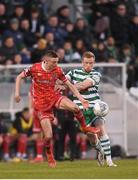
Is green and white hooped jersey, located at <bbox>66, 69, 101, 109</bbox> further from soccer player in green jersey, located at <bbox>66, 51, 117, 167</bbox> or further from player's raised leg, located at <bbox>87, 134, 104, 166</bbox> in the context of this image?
player's raised leg, located at <bbox>87, 134, 104, 166</bbox>

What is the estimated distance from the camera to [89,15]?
99.0 ft

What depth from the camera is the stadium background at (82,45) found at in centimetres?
2531

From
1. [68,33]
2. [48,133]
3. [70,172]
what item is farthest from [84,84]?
[68,33]

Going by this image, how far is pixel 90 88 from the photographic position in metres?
18.3

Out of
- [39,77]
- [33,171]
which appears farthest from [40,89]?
[33,171]

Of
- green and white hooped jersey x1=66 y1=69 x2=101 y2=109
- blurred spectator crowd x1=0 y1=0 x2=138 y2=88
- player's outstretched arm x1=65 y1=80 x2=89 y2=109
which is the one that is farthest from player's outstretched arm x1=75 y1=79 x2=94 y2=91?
blurred spectator crowd x1=0 y1=0 x2=138 y2=88

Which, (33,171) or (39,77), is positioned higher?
(39,77)

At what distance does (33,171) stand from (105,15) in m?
12.6

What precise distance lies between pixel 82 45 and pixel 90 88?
8.80 m

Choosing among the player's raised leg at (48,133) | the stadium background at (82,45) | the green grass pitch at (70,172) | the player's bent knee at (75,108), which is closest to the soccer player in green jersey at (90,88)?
the player's bent knee at (75,108)

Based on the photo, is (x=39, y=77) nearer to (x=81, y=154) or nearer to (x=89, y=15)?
(x=81, y=154)

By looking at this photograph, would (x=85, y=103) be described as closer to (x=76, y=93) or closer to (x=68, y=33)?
(x=76, y=93)

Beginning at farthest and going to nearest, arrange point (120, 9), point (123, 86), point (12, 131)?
point (120, 9), point (123, 86), point (12, 131)

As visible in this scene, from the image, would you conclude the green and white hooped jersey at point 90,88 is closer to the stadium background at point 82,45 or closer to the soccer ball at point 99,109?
the soccer ball at point 99,109
